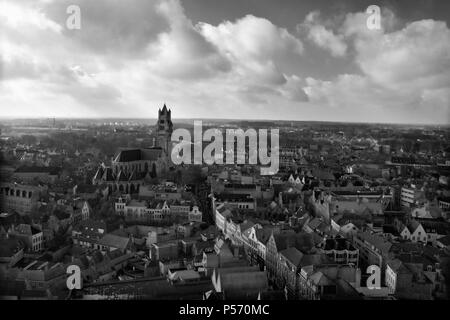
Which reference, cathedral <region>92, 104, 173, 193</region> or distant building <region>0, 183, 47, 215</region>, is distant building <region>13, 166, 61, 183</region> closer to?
cathedral <region>92, 104, 173, 193</region>

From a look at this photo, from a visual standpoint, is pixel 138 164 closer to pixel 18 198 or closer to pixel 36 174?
pixel 36 174

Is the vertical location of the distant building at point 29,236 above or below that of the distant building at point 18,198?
below

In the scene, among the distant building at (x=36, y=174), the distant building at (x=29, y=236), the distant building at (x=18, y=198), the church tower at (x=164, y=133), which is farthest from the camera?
the church tower at (x=164, y=133)

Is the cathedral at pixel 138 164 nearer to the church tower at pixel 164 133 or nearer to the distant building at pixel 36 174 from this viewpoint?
the church tower at pixel 164 133

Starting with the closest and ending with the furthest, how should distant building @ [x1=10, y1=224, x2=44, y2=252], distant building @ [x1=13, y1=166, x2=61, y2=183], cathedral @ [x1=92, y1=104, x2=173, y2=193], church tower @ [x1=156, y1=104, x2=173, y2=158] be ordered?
distant building @ [x1=10, y1=224, x2=44, y2=252] < cathedral @ [x1=92, y1=104, x2=173, y2=193] < distant building @ [x1=13, y1=166, x2=61, y2=183] < church tower @ [x1=156, y1=104, x2=173, y2=158]

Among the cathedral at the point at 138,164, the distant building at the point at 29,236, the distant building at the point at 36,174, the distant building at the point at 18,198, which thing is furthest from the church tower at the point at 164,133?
the distant building at the point at 29,236

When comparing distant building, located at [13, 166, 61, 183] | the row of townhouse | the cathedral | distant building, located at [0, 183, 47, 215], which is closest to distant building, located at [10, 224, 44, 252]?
distant building, located at [0, 183, 47, 215]

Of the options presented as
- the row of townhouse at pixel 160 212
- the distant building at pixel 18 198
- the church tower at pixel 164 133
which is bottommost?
the row of townhouse at pixel 160 212

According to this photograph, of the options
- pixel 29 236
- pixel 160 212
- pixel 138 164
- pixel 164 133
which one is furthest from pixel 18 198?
pixel 164 133
